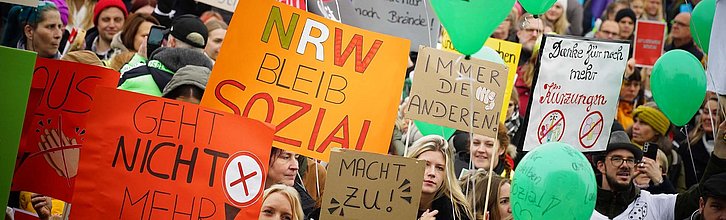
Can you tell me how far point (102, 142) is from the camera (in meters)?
5.71

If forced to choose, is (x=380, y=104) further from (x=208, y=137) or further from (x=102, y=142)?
(x=102, y=142)

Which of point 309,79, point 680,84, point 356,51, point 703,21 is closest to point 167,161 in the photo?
point 309,79

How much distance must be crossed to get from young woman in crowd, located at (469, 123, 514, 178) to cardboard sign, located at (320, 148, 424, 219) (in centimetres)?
166

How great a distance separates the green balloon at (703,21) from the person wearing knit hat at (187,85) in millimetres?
3492

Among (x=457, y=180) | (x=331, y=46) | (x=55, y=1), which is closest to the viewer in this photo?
(x=331, y=46)

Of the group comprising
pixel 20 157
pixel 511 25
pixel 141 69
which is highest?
pixel 511 25

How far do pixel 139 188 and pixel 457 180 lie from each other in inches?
101

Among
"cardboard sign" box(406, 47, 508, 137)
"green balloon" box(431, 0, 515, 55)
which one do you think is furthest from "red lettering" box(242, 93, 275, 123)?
"green balloon" box(431, 0, 515, 55)

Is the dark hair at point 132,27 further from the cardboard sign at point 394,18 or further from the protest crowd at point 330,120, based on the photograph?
the cardboard sign at point 394,18

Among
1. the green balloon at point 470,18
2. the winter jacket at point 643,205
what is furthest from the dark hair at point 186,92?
the winter jacket at point 643,205

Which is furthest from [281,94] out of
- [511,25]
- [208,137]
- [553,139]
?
[511,25]

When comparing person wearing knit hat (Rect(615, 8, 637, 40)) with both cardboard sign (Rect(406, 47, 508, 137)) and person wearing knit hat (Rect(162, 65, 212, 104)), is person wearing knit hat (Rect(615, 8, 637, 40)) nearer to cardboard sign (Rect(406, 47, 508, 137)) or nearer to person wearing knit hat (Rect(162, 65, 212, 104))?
cardboard sign (Rect(406, 47, 508, 137))

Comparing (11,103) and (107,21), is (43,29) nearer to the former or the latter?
(107,21)

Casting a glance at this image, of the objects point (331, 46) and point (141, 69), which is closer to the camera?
point (331, 46)
